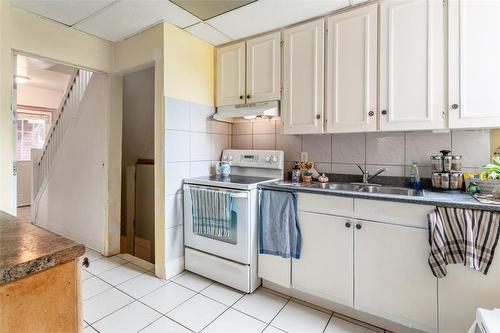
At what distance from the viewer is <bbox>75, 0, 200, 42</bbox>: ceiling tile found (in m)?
1.97

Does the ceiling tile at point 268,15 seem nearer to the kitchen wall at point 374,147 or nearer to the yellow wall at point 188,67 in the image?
the yellow wall at point 188,67

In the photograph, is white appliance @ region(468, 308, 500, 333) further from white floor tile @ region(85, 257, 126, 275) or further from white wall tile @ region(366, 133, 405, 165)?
white floor tile @ region(85, 257, 126, 275)

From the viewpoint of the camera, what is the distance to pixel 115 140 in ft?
9.13

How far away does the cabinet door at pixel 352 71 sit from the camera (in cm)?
187

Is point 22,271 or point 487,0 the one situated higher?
point 487,0

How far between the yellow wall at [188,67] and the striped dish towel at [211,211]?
94cm

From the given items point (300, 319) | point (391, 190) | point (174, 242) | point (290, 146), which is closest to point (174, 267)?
point (174, 242)

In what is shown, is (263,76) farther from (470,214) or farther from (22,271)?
(22,271)

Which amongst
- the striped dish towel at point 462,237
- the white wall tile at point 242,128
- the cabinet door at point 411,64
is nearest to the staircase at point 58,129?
the white wall tile at point 242,128

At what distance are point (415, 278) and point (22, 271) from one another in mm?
1822

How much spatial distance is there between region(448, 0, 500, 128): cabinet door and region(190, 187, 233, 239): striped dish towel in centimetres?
169

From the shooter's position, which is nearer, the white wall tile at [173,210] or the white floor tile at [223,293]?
the white floor tile at [223,293]

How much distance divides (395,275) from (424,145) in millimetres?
1055

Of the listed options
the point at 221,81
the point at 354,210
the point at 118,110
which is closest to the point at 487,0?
the point at 354,210
